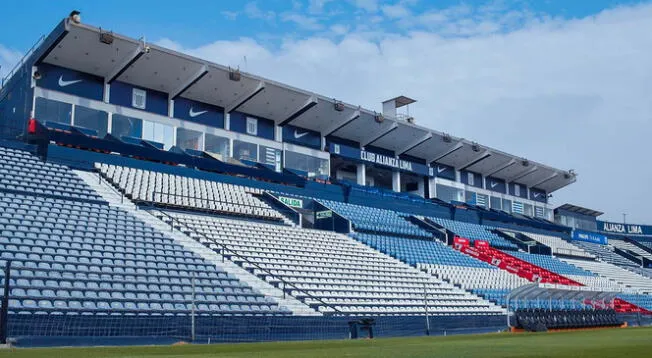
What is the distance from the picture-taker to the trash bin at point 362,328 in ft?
63.5

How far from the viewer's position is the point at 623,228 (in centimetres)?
6259

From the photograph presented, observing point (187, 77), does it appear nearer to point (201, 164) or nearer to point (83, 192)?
point (201, 164)

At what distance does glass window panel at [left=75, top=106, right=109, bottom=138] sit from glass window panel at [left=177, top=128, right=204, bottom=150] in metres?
3.76

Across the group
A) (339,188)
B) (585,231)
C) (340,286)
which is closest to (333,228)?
(339,188)

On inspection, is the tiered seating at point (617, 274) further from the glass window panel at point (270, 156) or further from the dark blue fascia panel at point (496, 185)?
the glass window panel at point (270, 156)

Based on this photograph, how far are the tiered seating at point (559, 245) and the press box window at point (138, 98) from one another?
95.4 ft

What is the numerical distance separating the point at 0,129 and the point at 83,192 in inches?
282

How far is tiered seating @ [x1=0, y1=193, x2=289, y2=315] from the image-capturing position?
16.3 meters

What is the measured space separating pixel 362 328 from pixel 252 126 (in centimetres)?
1843

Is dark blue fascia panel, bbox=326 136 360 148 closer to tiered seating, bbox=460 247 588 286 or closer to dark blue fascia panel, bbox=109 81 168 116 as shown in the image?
tiered seating, bbox=460 247 588 286

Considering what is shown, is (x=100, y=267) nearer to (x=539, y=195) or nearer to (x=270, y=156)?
(x=270, y=156)

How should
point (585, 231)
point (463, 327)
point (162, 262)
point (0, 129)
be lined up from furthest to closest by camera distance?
point (585, 231) → point (0, 129) → point (463, 327) → point (162, 262)

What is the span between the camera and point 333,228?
106 ft

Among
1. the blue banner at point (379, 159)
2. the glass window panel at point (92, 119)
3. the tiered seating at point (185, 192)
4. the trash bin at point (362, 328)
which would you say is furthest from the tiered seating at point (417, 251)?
the glass window panel at point (92, 119)
